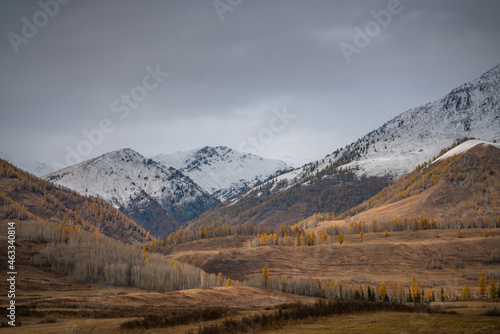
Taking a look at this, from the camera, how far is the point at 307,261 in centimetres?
18500

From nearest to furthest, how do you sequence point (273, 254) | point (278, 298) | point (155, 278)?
point (278, 298)
point (155, 278)
point (273, 254)

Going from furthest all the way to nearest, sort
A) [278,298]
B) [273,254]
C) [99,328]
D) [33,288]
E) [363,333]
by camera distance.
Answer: [273,254], [278,298], [33,288], [99,328], [363,333]

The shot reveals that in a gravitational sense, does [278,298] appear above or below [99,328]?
below

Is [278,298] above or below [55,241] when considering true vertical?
below

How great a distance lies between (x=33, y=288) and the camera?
4235 inches

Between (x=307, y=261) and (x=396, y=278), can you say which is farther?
(x=307, y=261)

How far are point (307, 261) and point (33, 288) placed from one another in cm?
11355

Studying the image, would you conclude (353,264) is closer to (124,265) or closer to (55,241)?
(124,265)

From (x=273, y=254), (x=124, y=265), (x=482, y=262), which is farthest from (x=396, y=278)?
(x=124, y=265)

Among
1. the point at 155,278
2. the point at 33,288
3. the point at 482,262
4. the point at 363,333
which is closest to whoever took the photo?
the point at 363,333

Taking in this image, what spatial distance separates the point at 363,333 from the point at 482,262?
156562 mm

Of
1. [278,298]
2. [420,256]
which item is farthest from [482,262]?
[278,298]

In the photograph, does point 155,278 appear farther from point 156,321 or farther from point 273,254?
point 156,321

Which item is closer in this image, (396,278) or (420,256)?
(396,278)
